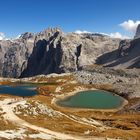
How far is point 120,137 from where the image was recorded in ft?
206

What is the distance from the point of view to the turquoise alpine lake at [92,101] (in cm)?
15425

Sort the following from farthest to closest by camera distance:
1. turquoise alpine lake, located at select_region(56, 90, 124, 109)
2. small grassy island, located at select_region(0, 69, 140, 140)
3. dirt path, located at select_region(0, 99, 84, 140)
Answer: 1. turquoise alpine lake, located at select_region(56, 90, 124, 109)
2. small grassy island, located at select_region(0, 69, 140, 140)
3. dirt path, located at select_region(0, 99, 84, 140)

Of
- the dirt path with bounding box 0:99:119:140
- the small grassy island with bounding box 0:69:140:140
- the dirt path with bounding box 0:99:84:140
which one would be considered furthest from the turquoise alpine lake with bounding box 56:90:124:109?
the dirt path with bounding box 0:99:84:140

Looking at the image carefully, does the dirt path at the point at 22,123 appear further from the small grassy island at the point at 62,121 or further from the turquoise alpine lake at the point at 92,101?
the turquoise alpine lake at the point at 92,101

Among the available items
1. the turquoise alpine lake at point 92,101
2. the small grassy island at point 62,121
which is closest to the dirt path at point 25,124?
the small grassy island at point 62,121

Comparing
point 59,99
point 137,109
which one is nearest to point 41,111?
point 137,109

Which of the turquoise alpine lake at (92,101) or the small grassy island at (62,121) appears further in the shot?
the turquoise alpine lake at (92,101)

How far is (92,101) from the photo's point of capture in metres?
167

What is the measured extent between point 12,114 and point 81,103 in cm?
8211

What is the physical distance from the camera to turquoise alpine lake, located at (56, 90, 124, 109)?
506 ft

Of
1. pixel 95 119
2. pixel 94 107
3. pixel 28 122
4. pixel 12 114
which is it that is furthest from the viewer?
pixel 94 107

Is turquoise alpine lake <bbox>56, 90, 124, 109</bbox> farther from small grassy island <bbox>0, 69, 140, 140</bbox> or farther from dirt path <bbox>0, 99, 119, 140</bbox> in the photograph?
dirt path <bbox>0, 99, 119, 140</bbox>

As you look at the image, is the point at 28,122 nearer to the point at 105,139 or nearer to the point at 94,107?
the point at 105,139

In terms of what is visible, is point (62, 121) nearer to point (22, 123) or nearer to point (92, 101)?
point (22, 123)
